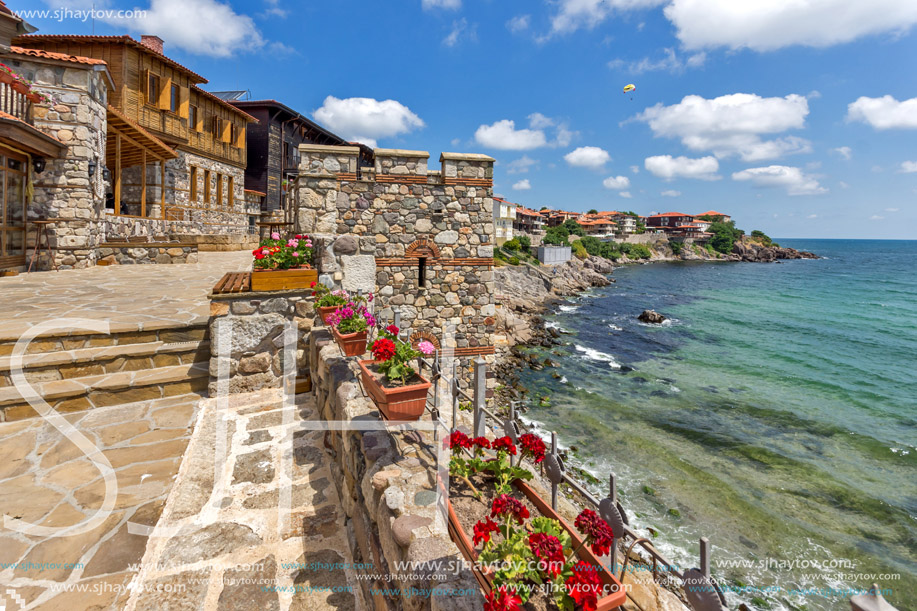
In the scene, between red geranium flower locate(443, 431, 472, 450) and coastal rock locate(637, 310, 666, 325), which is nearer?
red geranium flower locate(443, 431, 472, 450)

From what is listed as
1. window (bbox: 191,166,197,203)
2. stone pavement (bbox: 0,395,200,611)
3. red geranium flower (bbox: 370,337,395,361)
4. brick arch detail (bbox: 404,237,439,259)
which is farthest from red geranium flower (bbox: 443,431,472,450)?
window (bbox: 191,166,197,203)

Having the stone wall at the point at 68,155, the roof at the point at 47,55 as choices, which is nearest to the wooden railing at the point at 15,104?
the stone wall at the point at 68,155

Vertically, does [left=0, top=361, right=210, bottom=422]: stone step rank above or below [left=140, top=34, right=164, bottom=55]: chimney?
below

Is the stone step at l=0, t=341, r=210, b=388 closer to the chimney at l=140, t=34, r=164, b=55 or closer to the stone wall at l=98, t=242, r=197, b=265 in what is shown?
the stone wall at l=98, t=242, r=197, b=265

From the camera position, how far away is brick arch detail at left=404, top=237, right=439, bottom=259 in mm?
9242

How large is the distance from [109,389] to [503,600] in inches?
217

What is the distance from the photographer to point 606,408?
1446 centimetres

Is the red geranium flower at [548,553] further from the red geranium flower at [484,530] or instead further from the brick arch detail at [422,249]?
the brick arch detail at [422,249]

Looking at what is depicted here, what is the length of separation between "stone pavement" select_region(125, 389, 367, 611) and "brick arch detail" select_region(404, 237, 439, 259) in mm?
5333

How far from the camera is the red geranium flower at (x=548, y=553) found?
5.46ft

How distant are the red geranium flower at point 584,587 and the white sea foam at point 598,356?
1920cm

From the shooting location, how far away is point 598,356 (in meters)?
21.2

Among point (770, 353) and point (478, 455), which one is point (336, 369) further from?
point (770, 353)

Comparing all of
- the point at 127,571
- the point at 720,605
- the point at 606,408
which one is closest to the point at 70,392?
the point at 127,571
